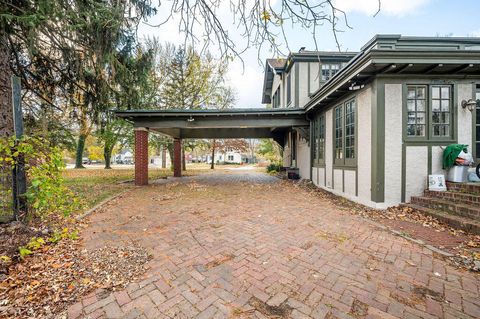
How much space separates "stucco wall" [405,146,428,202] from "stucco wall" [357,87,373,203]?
0.88 metres

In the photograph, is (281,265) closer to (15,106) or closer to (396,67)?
(15,106)

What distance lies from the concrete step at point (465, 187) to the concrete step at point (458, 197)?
183mm

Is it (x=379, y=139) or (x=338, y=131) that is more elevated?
(x=338, y=131)

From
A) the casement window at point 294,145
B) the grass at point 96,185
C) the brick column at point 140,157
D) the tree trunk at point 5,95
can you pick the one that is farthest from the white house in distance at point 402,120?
the brick column at point 140,157

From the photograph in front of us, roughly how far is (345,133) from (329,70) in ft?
19.5

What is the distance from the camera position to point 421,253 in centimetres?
322

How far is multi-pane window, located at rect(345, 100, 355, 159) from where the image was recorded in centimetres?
681

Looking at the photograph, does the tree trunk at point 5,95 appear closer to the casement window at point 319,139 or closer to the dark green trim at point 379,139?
the dark green trim at point 379,139

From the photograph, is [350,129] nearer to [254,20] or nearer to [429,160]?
→ [429,160]

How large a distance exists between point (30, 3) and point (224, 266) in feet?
20.0

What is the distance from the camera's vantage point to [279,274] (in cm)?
265

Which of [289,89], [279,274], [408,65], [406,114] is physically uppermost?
[289,89]

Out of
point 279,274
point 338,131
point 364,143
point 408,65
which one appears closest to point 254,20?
point 279,274

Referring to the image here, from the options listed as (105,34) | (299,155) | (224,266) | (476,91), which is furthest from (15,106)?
(299,155)
